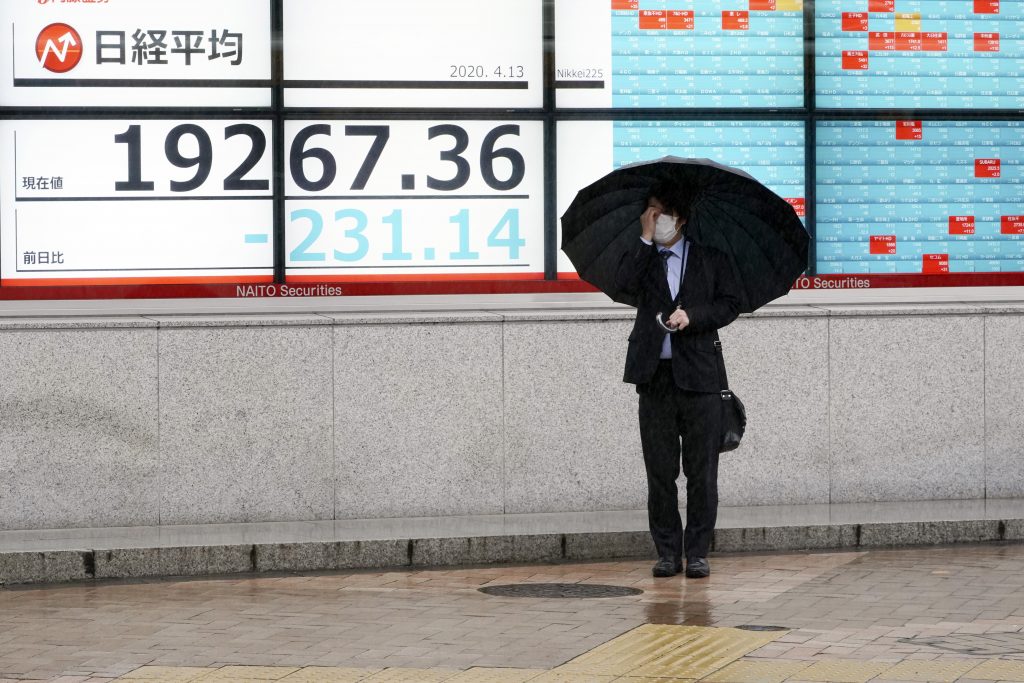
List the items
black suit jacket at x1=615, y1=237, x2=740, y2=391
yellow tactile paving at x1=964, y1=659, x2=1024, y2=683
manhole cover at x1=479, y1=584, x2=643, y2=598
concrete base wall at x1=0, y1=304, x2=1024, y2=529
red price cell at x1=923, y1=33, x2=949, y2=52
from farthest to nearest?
red price cell at x1=923, y1=33, x2=949, y2=52
concrete base wall at x1=0, y1=304, x2=1024, y2=529
black suit jacket at x1=615, y1=237, x2=740, y2=391
manhole cover at x1=479, y1=584, x2=643, y2=598
yellow tactile paving at x1=964, y1=659, x2=1024, y2=683

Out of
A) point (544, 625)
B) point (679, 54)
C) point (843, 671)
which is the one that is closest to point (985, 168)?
point (679, 54)

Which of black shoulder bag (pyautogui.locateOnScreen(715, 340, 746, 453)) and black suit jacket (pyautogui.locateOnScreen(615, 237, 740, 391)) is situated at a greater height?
black suit jacket (pyautogui.locateOnScreen(615, 237, 740, 391))

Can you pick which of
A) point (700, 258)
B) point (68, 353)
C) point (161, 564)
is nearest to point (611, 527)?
point (700, 258)

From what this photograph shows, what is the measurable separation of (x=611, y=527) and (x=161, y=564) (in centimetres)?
230

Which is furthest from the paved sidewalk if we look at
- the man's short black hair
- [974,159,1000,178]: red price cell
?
[974,159,1000,178]: red price cell

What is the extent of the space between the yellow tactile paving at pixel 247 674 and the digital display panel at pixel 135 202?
451cm

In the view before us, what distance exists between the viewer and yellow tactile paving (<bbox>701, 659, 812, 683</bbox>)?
6.05m

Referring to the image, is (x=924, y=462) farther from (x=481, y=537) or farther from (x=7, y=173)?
(x=7, y=173)

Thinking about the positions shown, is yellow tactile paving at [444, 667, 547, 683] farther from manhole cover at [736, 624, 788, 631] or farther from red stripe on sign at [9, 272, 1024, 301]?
red stripe on sign at [9, 272, 1024, 301]

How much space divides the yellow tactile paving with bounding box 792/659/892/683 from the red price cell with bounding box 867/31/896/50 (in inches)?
222

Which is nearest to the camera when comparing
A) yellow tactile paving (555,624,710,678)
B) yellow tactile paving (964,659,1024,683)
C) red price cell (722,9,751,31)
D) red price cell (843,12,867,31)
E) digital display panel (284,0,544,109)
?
yellow tactile paving (964,659,1024,683)

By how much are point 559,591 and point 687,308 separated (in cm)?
141

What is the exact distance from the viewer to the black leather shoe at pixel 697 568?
8.55 metres

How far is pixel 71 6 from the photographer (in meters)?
10.3
